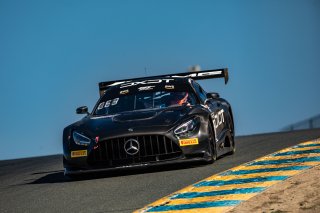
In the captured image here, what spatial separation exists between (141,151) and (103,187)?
115 centimetres

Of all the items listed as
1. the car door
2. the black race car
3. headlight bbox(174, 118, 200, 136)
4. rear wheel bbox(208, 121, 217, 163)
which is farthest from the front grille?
the car door

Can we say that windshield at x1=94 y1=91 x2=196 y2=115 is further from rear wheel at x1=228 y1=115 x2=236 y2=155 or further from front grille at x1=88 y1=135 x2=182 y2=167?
rear wheel at x1=228 y1=115 x2=236 y2=155

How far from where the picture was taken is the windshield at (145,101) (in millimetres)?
11711

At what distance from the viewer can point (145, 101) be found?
1179cm

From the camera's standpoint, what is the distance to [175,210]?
702 centimetres

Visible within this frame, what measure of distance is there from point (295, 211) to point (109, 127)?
14.8 feet

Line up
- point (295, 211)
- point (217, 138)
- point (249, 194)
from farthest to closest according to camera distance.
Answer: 1. point (217, 138)
2. point (249, 194)
3. point (295, 211)


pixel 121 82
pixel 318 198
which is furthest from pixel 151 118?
pixel 318 198

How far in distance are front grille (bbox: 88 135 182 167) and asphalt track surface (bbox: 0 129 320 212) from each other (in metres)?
0.19

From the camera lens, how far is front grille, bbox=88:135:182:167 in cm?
1040

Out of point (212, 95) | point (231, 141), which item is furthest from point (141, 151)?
point (231, 141)

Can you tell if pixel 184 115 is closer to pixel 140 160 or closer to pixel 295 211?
pixel 140 160

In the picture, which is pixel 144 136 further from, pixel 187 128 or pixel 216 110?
pixel 216 110

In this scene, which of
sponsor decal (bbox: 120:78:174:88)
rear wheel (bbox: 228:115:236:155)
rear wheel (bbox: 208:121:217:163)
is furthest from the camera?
rear wheel (bbox: 228:115:236:155)
